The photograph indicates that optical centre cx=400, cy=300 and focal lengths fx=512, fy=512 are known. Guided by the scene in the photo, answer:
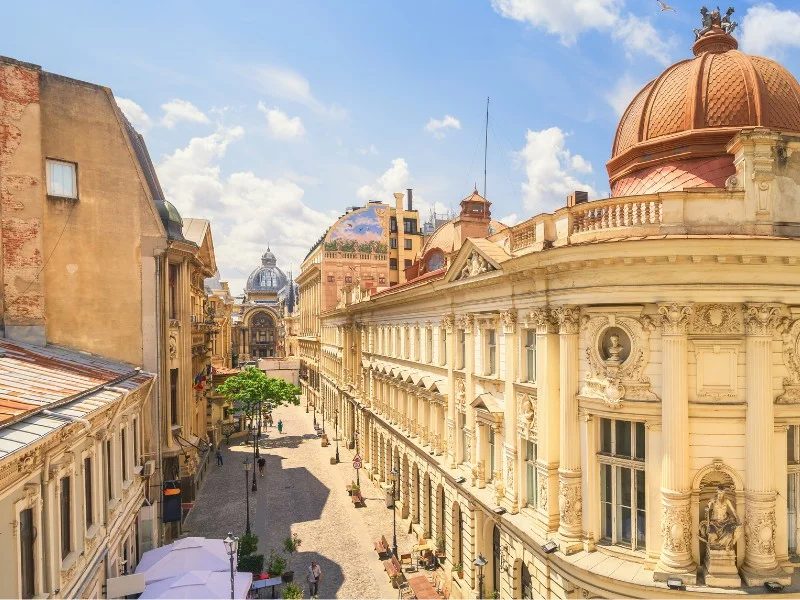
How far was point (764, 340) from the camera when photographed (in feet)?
41.2

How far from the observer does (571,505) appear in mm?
14586

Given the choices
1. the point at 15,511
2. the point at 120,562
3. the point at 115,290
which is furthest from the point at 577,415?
the point at 115,290

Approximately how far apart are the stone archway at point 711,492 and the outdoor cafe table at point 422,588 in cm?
1225

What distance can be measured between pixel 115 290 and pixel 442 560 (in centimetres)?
1924

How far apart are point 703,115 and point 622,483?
1162 centimetres

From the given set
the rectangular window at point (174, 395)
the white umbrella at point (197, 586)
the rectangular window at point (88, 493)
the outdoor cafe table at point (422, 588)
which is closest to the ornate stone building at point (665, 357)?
the outdoor cafe table at point (422, 588)

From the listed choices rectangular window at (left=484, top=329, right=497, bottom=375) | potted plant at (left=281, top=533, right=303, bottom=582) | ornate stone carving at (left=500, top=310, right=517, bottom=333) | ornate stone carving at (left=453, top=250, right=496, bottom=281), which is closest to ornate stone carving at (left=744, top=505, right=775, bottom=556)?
ornate stone carving at (left=500, top=310, right=517, bottom=333)

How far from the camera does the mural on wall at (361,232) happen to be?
64.0 meters

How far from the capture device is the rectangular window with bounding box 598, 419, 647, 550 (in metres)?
13.7

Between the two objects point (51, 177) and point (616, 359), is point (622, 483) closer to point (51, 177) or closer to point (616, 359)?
point (616, 359)

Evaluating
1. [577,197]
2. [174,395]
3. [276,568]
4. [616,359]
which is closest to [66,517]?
[276,568]

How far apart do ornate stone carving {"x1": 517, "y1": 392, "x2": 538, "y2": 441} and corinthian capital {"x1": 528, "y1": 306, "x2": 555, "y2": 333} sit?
2537 millimetres

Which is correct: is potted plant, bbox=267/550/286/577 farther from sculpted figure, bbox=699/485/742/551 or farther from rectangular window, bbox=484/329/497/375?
sculpted figure, bbox=699/485/742/551

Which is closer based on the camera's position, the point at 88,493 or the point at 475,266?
the point at 88,493
